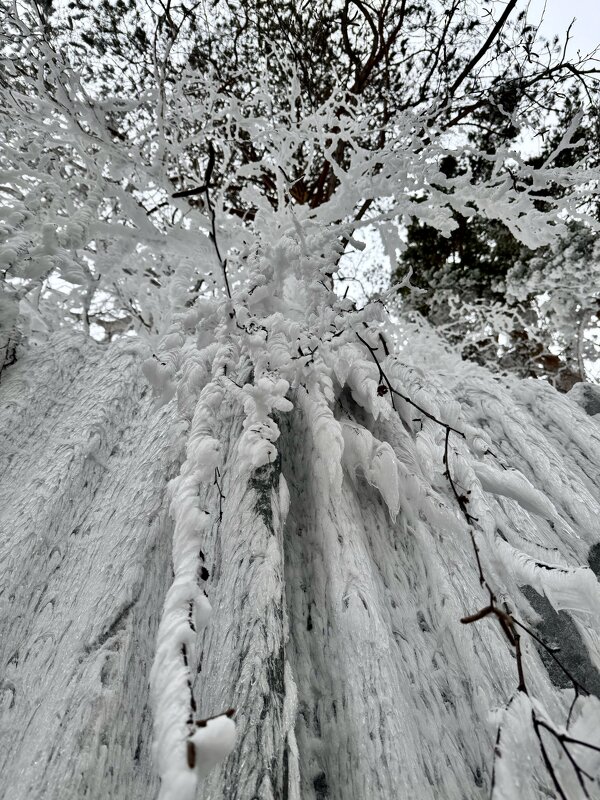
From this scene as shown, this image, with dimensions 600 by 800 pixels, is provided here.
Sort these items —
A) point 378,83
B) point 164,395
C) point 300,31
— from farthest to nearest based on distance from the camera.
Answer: point 378,83 < point 300,31 < point 164,395

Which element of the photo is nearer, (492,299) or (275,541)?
(275,541)

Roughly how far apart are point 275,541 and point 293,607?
16 centimetres

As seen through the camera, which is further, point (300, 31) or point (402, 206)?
point (300, 31)

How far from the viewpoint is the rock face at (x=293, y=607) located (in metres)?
0.77

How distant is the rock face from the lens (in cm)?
77

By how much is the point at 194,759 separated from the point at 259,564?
55cm

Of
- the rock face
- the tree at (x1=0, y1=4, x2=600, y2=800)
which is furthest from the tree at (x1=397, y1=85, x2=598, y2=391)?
the rock face

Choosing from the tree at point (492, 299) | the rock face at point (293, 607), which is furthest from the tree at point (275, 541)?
the tree at point (492, 299)

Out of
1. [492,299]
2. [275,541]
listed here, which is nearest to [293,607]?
[275,541]

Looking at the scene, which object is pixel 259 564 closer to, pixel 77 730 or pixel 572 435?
pixel 77 730

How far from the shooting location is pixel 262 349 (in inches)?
57.7

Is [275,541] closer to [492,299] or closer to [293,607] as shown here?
[293,607]

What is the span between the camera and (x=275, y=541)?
3.59ft

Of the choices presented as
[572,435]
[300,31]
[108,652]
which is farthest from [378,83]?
[108,652]
